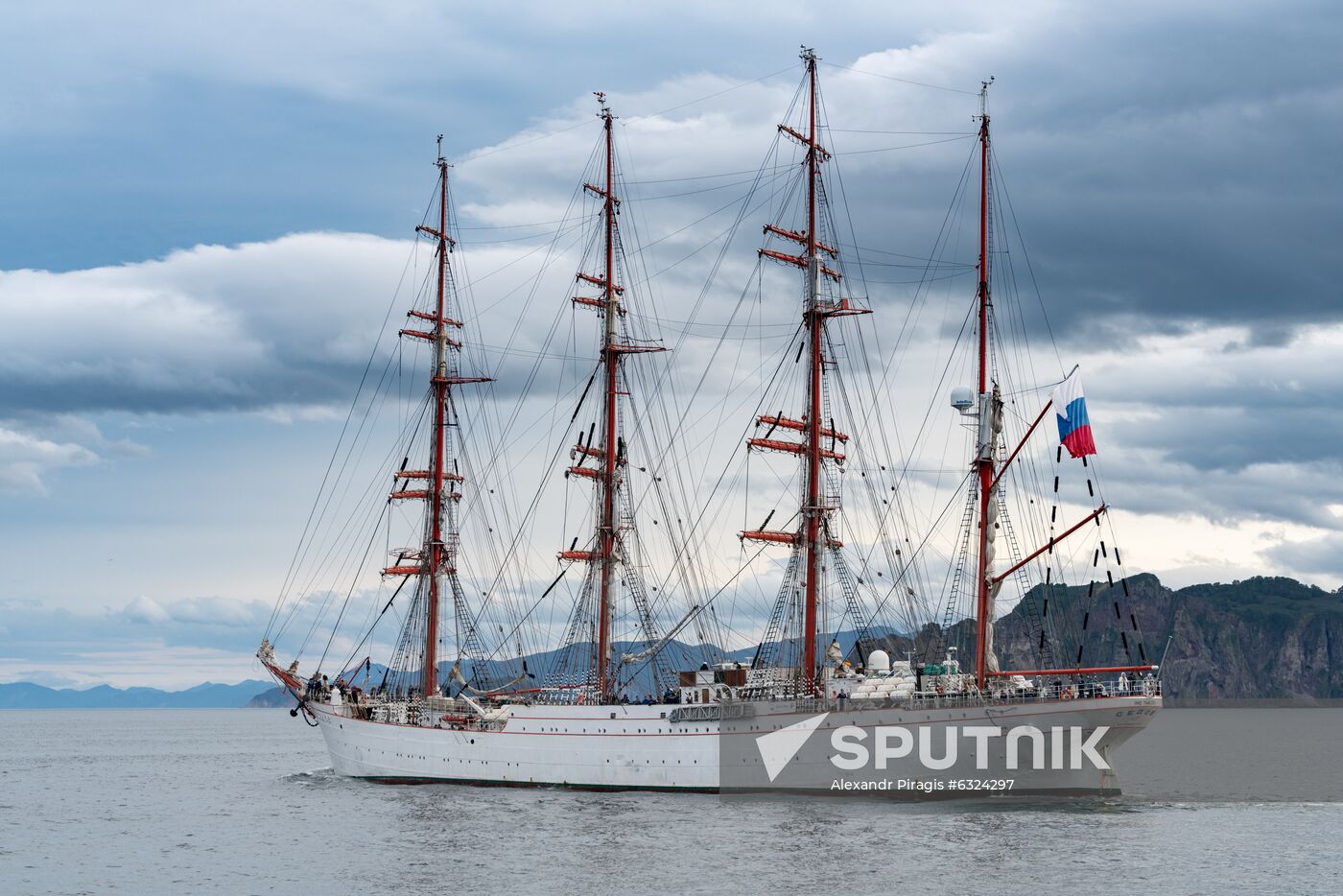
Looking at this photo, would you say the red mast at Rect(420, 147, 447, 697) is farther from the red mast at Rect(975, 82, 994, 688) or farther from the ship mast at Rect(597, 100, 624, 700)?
the red mast at Rect(975, 82, 994, 688)

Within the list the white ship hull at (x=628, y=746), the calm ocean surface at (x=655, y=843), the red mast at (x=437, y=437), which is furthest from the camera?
the red mast at (x=437, y=437)

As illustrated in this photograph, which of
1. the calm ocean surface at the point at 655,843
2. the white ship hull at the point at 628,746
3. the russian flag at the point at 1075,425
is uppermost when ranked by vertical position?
the russian flag at the point at 1075,425

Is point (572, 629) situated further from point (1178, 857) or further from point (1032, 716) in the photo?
point (1178, 857)

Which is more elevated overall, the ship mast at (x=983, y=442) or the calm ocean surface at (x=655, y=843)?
the ship mast at (x=983, y=442)

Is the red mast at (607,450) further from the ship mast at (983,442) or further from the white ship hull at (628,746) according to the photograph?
the ship mast at (983,442)

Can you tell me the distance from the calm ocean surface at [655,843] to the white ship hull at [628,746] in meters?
1.27

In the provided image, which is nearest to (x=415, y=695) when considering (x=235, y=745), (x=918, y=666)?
(x=918, y=666)

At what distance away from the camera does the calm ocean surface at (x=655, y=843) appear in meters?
52.1

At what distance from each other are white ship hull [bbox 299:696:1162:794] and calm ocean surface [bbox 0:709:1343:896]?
127cm

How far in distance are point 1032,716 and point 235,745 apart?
142 m

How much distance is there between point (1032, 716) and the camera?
229 ft

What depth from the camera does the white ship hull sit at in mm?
69812

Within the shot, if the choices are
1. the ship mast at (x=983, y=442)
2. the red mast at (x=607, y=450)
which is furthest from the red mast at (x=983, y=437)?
the red mast at (x=607, y=450)

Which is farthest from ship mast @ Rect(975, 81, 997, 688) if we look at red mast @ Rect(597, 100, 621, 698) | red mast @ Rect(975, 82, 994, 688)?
red mast @ Rect(597, 100, 621, 698)
